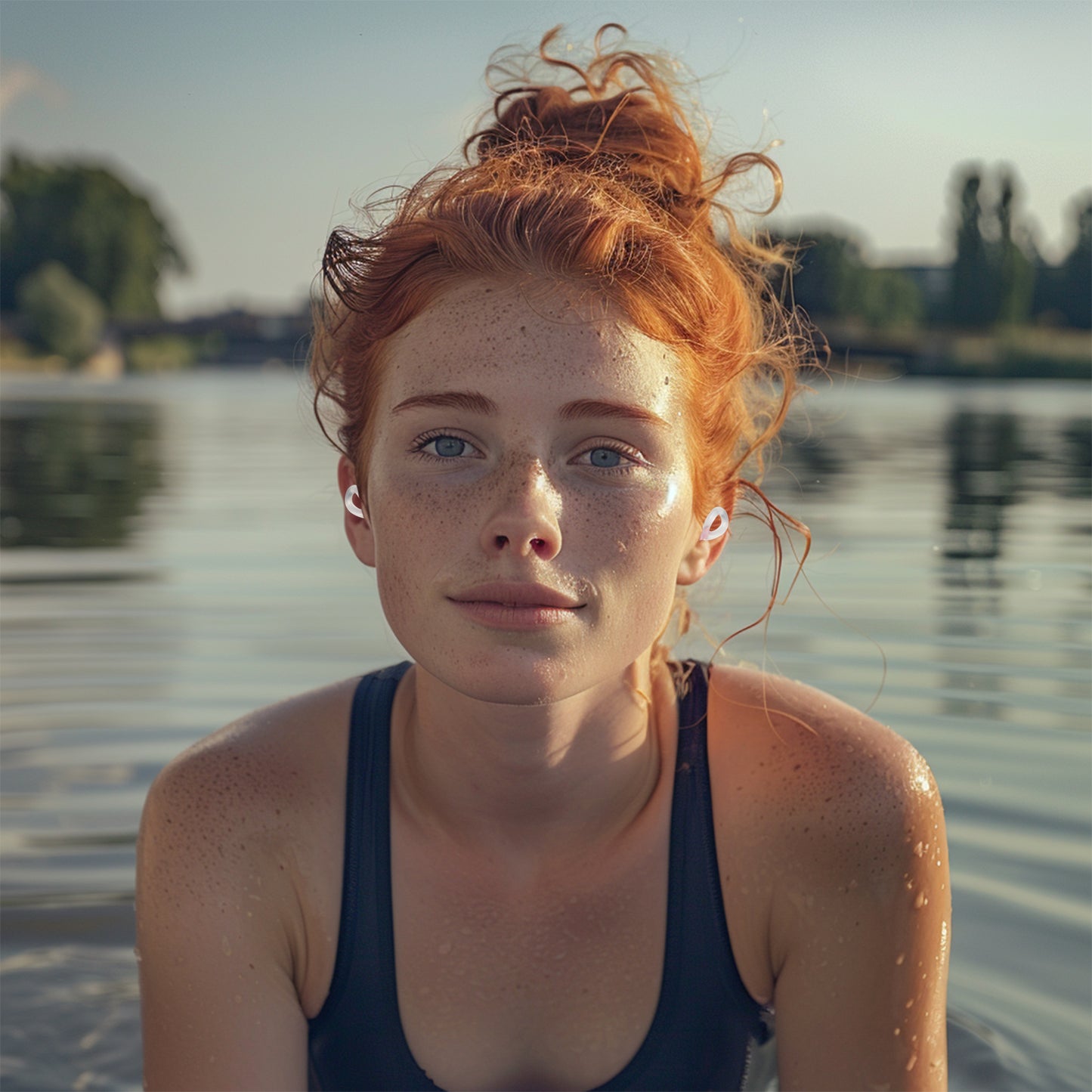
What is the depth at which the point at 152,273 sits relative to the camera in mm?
112750

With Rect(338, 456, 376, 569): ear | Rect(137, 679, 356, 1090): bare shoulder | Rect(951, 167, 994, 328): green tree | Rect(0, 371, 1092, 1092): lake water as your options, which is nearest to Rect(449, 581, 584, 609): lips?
Rect(338, 456, 376, 569): ear

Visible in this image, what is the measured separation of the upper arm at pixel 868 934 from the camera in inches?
94.8

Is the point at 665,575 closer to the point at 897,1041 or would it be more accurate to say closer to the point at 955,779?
the point at 897,1041

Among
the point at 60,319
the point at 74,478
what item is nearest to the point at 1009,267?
the point at 60,319

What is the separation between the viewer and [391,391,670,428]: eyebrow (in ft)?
7.45

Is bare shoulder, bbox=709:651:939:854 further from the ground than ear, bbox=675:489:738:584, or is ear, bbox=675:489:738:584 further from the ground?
ear, bbox=675:489:738:584

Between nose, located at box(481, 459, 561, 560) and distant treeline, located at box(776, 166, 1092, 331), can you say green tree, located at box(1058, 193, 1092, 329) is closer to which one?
distant treeline, located at box(776, 166, 1092, 331)

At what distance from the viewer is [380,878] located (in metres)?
2.54

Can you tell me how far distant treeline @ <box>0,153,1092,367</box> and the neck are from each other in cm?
6155

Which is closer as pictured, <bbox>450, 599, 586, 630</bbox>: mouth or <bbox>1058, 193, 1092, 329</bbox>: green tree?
<bbox>450, 599, 586, 630</bbox>: mouth

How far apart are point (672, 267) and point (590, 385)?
32 centimetres

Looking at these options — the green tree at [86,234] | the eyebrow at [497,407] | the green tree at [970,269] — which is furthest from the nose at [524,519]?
the green tree at [86,234]

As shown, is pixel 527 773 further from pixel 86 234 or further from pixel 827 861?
pixel 86 234

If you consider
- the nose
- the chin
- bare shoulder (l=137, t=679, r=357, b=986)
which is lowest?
bare shoulder (l=137, t=679, r=357, b=986)
